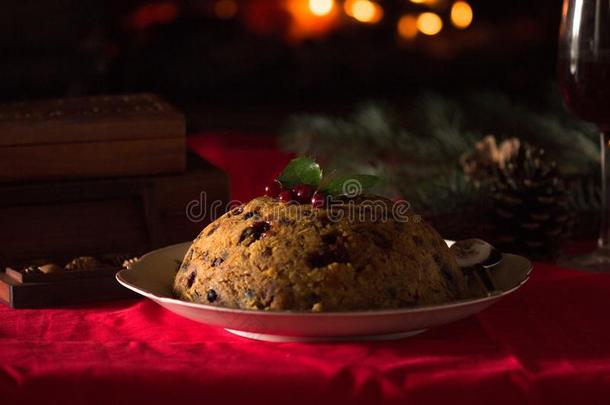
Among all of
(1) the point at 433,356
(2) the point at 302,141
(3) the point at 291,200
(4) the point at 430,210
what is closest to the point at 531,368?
(1) the point at 433,356

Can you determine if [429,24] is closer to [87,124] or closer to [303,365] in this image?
[87,124]

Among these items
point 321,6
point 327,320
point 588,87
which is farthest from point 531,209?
point 321,6

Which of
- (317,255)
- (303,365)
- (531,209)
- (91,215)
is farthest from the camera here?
(531,209)

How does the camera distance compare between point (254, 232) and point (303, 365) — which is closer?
point (303, 365)

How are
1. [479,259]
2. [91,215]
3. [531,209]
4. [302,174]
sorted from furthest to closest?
[531,209] < [91,215] < [479,259] < [302,174]

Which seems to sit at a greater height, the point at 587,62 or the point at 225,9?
the point at 225,9

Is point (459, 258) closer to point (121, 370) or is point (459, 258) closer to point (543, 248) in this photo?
point (543, 248)
